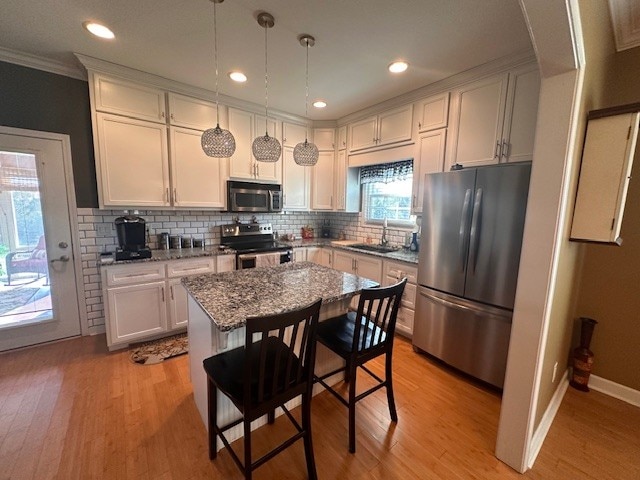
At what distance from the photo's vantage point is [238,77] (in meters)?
2.70

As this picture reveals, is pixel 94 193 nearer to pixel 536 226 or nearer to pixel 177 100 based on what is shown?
pixel 177 100

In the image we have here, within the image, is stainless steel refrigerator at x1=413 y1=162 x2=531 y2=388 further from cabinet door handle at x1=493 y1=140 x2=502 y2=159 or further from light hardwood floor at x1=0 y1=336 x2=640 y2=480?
cabinet door handle at x1=493 y1=140 x2=502 y2=159

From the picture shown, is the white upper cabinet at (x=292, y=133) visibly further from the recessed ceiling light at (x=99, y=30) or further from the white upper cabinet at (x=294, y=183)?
the recessed ceiling light at (x=99, y=30)

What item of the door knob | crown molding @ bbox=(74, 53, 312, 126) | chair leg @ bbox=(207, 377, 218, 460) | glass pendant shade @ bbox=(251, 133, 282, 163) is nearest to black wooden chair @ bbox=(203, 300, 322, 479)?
chair leg @ bbox=(207, 377, 218, 460)

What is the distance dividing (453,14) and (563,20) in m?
0.93

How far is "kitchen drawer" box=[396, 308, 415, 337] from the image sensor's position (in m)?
2.87

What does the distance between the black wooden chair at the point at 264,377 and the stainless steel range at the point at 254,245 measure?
180 cm

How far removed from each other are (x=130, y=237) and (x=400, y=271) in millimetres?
2799

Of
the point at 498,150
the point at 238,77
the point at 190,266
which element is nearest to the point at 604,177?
the point at 498,150

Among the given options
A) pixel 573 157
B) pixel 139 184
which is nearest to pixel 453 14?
pixel 573 157

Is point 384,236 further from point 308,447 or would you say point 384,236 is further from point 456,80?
point 308,447

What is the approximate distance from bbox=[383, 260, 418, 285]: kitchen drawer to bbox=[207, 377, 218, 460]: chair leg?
2.04 m

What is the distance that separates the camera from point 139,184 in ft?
9.09

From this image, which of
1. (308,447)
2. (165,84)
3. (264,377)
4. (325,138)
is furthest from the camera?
(325,138)
